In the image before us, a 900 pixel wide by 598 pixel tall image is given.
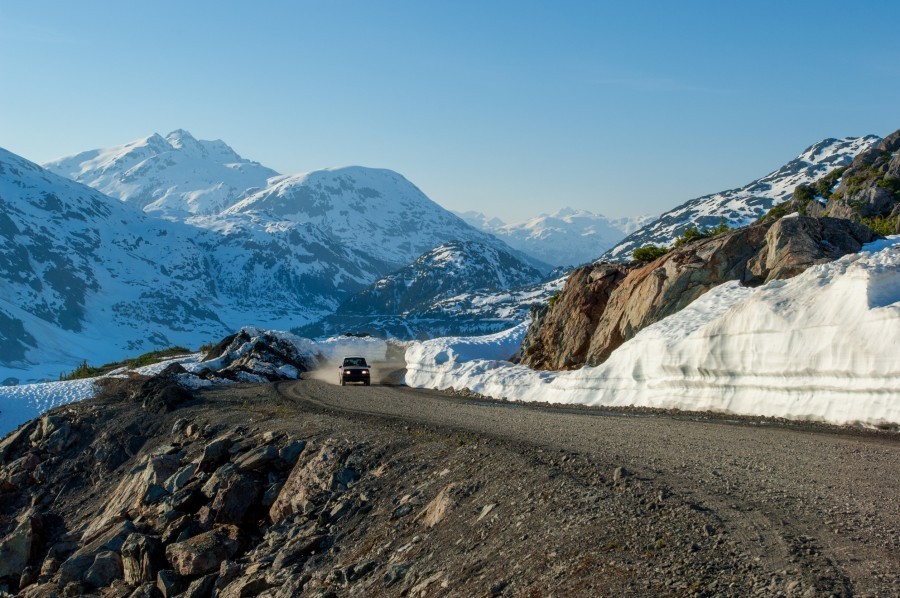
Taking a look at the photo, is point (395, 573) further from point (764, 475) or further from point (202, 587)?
point (764, 475)

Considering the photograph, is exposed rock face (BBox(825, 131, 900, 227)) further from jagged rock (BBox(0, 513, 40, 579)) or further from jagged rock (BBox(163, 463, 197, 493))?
jagged rock (BBox(0, 513, 40, 579))

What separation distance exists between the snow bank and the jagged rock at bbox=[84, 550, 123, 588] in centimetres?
1419

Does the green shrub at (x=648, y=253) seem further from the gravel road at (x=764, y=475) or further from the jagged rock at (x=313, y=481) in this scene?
the jagged rock at (x=313, y=481)

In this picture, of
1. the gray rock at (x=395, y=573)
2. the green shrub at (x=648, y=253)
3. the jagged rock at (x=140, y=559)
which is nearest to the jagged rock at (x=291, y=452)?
the jagged rock at (x=140, y=559)

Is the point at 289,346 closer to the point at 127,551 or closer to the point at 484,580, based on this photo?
the point at 127,551

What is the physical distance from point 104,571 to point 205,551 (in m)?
4.30

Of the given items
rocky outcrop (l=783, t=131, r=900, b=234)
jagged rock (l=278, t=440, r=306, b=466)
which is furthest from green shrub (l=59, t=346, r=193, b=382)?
rocky outcrop (l=783, t=131, r=900, b=234)

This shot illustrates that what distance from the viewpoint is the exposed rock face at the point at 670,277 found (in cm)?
2561

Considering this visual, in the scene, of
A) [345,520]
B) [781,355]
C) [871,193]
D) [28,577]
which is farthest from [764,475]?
[871,193]

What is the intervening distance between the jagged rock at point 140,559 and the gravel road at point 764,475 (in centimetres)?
666

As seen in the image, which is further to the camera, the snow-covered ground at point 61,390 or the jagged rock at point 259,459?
the snow-covered ground at point 61,390

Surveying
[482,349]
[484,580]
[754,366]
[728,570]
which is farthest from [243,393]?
[728,570]

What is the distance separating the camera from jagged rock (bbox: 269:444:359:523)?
637 inches

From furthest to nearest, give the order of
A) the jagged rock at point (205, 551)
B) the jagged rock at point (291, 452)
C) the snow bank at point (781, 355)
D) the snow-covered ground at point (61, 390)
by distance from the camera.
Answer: the snow-covered ground at point (61, 390), the jagged rock at point (291, 452), the jagged rock at point (205, 551), the snow bank at point (781, 355)
